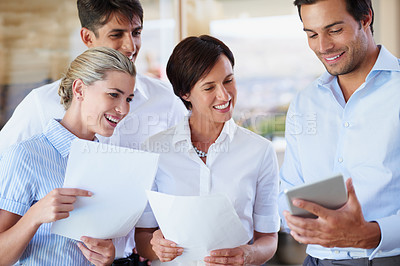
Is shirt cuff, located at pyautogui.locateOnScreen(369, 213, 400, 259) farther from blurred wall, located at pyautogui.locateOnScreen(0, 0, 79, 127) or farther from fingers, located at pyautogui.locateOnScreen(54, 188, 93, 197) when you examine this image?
blurred wall, located at pyautogui.locateOnScreen(0, 0, 79, 127)

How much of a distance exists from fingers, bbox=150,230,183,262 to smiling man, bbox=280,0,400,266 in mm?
408

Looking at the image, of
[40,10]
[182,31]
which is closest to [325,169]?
[40,10]

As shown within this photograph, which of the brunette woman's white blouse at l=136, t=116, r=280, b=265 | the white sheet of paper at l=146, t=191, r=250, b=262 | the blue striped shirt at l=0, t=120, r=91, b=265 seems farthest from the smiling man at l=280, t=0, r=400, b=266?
the blue striped shirt at l=0, t=120, r=91, b=265

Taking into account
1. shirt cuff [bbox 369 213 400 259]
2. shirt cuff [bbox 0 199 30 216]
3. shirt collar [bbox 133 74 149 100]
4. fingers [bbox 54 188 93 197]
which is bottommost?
shirt cuff [bbox 369 213 400 259]

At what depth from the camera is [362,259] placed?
1443 millimetres

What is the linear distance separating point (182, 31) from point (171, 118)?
8.71 ft

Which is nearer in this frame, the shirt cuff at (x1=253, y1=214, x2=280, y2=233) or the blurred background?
the shirt cuff at (x1=253, y1=214, x2=280, y2=233)

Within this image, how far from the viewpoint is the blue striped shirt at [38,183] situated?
1.40 meters

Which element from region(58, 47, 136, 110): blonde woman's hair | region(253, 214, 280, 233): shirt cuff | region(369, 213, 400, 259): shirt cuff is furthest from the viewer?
region(253, 214, 280, 233): shirt cuff

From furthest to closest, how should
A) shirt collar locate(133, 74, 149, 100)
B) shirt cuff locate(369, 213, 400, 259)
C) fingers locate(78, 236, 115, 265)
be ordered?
shirt collar locate(133, 74, 149, 100), fingers locate(78, 236, 115, 265), shirt cuff locate(369, 213, 400, 259)

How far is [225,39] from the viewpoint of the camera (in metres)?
5.62

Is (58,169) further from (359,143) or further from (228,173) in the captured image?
(359,143)

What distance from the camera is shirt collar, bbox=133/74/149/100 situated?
2131 millimetres

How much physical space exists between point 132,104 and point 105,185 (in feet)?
2.44
